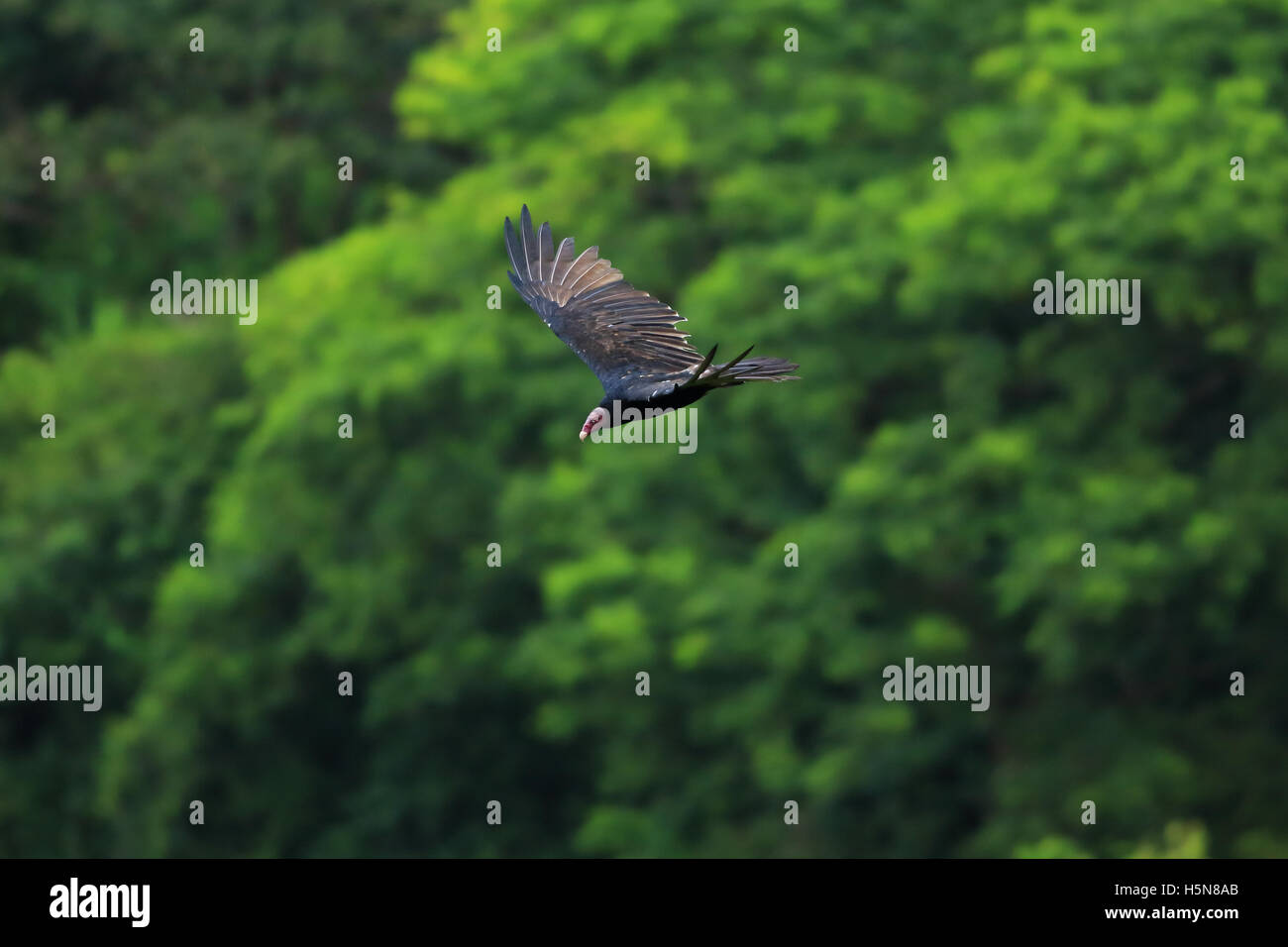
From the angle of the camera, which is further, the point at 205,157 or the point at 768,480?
the point at 205,157

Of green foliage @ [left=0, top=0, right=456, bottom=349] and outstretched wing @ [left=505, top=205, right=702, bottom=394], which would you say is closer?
outstretched wing @ [left=505, top=205, right=702, bottom=394]

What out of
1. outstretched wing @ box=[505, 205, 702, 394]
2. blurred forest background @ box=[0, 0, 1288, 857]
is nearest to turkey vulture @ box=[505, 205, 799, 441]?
outstretched wing @ box=[505, 205, 702, 394]

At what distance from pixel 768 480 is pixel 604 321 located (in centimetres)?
861

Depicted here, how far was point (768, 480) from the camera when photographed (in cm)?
1922

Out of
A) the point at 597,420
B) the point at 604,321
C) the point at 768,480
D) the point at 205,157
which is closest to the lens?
the point at 597,420

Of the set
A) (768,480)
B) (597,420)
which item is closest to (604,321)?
(597,420)

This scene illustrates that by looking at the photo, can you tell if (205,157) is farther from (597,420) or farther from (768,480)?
(597,420)

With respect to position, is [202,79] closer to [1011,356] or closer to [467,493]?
[467,493]

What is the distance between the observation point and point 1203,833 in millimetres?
18375

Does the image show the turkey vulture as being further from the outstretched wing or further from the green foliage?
the green foliage

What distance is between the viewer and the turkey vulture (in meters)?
9.68

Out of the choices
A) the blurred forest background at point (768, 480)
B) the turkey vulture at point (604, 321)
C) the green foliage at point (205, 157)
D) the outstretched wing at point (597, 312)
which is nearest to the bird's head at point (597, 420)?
the turkey vulture at point (604, 321)

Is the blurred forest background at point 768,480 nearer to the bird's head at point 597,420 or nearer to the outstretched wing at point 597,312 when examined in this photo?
the outstretched wing at point 597,312

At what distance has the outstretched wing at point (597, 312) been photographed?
33.8ft
